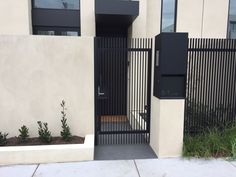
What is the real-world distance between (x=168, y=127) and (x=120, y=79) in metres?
1.61

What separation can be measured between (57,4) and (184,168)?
5.72 meters

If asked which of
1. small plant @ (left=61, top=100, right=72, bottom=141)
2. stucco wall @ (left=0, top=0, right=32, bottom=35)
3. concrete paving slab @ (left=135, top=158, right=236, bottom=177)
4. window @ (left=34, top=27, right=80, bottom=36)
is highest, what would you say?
stucco wall @ (left=0, top=0, right=32, bottom=35)

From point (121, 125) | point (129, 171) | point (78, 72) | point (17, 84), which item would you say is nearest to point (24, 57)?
point (17, 84)

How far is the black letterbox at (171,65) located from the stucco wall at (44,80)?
4.71ft

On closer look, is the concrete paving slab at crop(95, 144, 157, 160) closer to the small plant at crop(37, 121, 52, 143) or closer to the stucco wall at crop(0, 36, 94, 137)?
the stucco wall at crop(0, 36, 94, 137)

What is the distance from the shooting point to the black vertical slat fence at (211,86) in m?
4.56

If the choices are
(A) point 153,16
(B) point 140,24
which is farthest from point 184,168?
(A) point 153,16

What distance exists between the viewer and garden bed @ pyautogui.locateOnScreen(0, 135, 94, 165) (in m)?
3.86

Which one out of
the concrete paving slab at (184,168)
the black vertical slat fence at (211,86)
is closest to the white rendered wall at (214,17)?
the black vertical slat fence at (211,86)

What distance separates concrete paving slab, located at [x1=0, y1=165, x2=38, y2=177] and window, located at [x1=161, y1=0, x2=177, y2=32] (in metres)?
5.85

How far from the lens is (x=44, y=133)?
4.40 meters

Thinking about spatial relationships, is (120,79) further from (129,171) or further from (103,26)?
(103,26)

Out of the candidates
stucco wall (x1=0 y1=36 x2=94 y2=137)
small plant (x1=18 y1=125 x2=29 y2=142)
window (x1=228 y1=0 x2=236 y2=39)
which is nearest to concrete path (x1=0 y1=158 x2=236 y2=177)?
small plant (x1=18 y1=125 x2=29 y2=142)

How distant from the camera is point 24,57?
14.5ft
